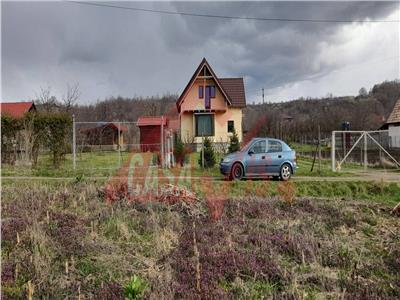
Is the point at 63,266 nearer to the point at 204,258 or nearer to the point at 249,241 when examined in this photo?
the point at 204,258

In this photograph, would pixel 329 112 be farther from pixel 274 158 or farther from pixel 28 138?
pixel 28 138

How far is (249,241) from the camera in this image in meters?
5.46

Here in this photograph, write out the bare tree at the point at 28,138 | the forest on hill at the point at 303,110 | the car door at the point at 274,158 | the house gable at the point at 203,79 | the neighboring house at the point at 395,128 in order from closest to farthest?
1. the car door at the point at 274,158
2. the bare tree at the point at 28,138
3. the neighboring house at the point at 395,128
4. the house gable at the point at 203,79
5. the forest on hill at the point at 303,110

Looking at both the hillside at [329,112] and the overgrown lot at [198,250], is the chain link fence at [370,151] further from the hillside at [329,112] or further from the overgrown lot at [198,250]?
the overgrown lot at [198,250]

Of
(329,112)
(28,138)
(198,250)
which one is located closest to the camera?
(198,250)

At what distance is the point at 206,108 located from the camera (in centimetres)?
2845

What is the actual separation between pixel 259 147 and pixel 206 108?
16.2m

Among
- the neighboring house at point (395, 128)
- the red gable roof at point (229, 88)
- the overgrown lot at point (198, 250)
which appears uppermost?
the red gable roof at point (229, 88)

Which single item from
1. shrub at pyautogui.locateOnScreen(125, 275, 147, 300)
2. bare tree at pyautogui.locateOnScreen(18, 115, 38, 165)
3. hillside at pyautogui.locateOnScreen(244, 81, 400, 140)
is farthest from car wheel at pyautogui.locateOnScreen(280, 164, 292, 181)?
hillside at pyautogui.locateOnScreen(244, 81, 400, 140)

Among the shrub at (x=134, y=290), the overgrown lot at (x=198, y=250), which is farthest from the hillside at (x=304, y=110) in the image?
the shrub at (x=134, y=290)

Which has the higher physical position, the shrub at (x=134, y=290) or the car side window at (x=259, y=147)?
the car side window at (x=259, y=147)

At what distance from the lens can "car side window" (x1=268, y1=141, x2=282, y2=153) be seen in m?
12.8

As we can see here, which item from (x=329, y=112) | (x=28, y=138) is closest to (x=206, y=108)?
(x=28, y=138)

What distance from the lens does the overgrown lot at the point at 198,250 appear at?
3.88 meters
